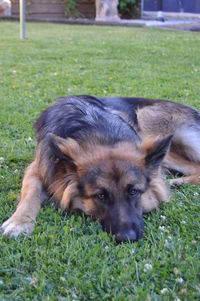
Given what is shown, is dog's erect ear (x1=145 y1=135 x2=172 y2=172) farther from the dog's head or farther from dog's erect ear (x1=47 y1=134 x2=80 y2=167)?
dog's erect ear (x1=47 y1=134 x2=80 y2=167)

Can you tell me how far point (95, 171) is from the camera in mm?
3645

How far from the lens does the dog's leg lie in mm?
3510

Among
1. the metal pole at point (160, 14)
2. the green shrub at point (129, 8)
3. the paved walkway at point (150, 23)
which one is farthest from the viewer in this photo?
the green shrub at point (129, 8)

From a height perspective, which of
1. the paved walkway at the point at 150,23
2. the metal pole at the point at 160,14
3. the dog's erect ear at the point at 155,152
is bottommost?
the dog's erect ear at the point at 155,152

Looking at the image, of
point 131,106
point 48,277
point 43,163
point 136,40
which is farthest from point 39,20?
point 48,277

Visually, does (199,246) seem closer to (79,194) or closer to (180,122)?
(79,194)

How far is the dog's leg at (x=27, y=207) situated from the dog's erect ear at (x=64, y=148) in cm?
47

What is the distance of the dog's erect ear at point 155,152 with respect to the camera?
3.85 metres

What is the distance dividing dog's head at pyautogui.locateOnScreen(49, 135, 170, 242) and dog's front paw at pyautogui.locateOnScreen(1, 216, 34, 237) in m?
0.43

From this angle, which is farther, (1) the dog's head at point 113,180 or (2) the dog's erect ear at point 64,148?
(2) the dog's erect ear at point 64,148

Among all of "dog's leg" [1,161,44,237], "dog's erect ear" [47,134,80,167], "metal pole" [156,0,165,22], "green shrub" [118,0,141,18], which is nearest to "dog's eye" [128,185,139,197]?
"dog's erect ear" [47,134,80,167]

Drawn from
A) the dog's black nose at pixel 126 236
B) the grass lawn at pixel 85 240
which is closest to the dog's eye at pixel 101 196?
the grass lawn at pixel 85 240

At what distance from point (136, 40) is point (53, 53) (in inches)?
161

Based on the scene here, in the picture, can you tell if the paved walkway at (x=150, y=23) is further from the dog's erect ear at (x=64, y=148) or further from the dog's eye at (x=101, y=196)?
the dog's eye at (x=101, y=196)
